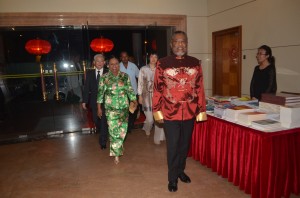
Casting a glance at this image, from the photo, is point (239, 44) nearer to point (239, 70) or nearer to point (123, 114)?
point (239, 70)

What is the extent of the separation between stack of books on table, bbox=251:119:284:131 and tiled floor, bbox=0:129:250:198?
795mm

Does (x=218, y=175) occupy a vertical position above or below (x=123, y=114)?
below

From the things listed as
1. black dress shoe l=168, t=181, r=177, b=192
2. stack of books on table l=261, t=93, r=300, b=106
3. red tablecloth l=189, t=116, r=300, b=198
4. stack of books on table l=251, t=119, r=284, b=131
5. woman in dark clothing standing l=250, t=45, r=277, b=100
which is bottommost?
black dress shoe l=168, t=181, r=177, b=192

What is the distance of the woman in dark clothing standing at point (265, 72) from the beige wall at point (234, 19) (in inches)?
23.6

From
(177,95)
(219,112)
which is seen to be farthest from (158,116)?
(219,112)

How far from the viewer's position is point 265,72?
134 inches

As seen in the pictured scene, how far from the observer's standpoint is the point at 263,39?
4.23 metres

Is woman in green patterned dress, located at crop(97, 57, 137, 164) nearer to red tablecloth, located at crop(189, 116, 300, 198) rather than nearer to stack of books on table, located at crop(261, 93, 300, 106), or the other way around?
red tablecloth, located at crop(189, 116, 300, 198)

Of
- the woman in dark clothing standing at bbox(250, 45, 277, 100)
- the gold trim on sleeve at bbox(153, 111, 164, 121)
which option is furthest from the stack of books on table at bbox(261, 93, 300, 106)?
the gold trim on sleeve at bbox(153, 111, 164, 121)

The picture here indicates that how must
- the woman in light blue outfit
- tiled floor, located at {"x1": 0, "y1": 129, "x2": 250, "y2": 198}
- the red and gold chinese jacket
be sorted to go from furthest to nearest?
the woman in light blue outfit, tiled floor, located at {"x1": 0, "y1": 129, "x2": 250, "y2": 198}, the red and gold chinese jacket

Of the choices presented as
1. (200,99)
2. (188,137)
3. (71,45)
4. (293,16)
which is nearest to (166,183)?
(188,137)

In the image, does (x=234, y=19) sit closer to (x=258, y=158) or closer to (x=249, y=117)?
(x=249, y=117)

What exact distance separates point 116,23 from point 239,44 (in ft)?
8.63

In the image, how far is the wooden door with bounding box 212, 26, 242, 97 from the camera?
16.3 ft
